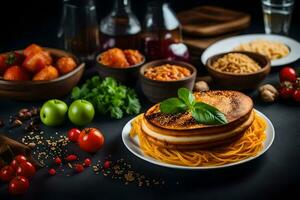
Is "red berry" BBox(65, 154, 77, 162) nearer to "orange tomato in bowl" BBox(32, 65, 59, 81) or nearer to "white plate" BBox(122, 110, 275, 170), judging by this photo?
"white plate" BBox(122, 110, 275, 170)

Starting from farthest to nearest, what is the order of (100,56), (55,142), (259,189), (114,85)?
(100,56) < (114,85) < (55,142) < (259,189)

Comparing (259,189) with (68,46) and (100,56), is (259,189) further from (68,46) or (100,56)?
(68,46)

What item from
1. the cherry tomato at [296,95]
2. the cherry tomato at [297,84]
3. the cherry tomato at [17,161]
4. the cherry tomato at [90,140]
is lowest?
the cherry tomato at [296,95]

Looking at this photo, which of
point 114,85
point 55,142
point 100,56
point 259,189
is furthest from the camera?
point 100,56

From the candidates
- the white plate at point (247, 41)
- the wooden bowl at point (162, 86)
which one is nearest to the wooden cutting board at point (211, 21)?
the white plate at point (247, 41)

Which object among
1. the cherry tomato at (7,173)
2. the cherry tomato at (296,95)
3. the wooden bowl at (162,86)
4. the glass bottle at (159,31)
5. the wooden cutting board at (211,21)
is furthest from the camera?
the wooden cutting board at (211,21)

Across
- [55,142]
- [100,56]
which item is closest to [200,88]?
[100,56]

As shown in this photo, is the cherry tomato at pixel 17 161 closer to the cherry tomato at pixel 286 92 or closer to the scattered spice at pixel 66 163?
the scattered spice at pixel 66 163

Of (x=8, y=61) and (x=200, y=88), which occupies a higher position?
(x=8, y=61)
